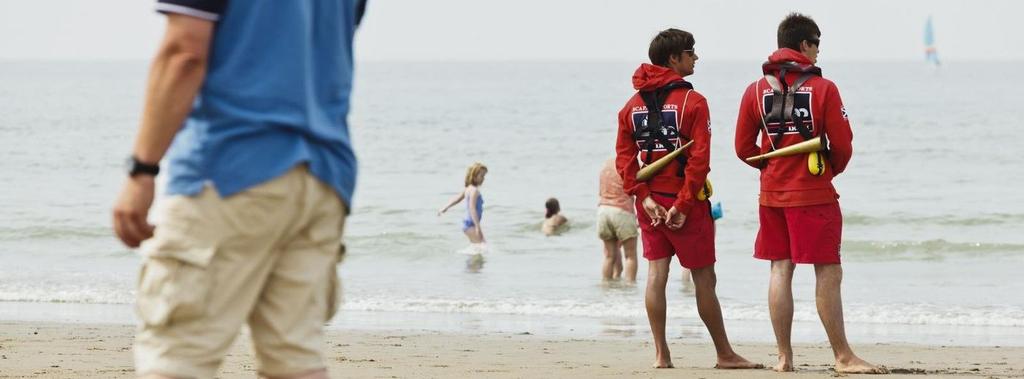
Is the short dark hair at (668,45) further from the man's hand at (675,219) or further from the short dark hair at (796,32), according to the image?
the man's hand at (675,219)

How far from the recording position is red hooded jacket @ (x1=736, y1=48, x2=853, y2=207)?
6.29 m

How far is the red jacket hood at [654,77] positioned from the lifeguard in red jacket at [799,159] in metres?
0.37

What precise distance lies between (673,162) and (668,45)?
1.81 ft

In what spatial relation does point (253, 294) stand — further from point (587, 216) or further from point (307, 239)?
point (587, 216)

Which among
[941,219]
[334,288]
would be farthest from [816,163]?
[941,219]

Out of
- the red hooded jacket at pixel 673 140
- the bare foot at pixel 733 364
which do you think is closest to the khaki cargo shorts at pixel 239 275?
the red hooded jacket at pixel 673 140

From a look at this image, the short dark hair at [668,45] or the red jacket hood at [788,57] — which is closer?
the red jacket hood at [788,57]

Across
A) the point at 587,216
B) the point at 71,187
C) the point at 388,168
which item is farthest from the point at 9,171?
the point at 587,216

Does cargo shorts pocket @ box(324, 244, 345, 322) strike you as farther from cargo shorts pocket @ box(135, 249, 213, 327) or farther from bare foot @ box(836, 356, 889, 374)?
bare foot @ box(836, 356, 889, 374)

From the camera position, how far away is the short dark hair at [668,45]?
666 centimetres

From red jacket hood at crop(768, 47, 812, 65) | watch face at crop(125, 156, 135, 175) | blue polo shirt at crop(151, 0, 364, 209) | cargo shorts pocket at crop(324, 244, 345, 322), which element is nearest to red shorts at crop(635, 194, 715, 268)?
red jacket hood at crop(768, 47, 812, 65)

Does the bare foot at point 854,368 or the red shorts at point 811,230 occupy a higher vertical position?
the red shorts at point 811,230

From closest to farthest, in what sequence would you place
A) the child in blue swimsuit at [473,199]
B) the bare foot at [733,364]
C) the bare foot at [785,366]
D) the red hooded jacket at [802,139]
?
the red hooded jacket at [802,139]
the bare foot at [785,366]
the bare foot at [733,364]
the child in blue swimsuit at [473,199]

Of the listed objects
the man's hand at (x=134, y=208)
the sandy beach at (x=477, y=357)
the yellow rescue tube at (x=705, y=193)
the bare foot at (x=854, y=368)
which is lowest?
the sandy beach at (x=477, y=357)
